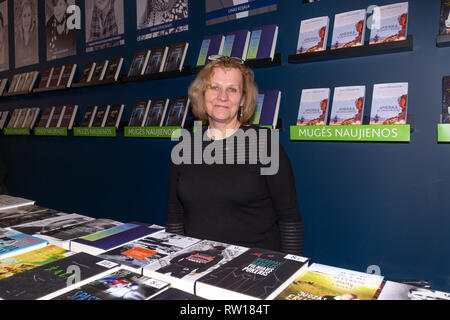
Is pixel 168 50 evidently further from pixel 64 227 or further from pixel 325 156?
pixel 64 227

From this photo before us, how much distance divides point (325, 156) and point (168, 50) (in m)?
1.67

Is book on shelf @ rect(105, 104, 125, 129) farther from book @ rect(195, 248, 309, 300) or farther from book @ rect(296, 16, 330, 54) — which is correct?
book @ rect(195, 248, 309, 300)

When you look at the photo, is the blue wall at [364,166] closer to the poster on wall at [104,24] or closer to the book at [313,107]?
the book at [313,107]

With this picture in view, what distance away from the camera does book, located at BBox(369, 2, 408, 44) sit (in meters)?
1.83

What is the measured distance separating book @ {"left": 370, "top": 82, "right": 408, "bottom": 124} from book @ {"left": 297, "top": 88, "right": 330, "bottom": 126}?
0.28 metres

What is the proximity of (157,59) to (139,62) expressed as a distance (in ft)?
0.75

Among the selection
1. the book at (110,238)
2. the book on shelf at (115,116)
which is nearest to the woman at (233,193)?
the book at (110,238)

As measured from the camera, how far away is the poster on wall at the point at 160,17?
2.84 m

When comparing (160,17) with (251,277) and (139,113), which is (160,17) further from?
(251,277)

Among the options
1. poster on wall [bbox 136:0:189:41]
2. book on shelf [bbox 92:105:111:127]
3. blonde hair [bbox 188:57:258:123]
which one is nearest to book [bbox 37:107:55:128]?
book on shelf [bbox 92:105:111:127]

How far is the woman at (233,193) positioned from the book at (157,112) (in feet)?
3.85

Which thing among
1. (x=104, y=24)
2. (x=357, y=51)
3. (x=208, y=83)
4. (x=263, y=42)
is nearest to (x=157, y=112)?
(x=263, y=42)

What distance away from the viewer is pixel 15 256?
1.09 meters
